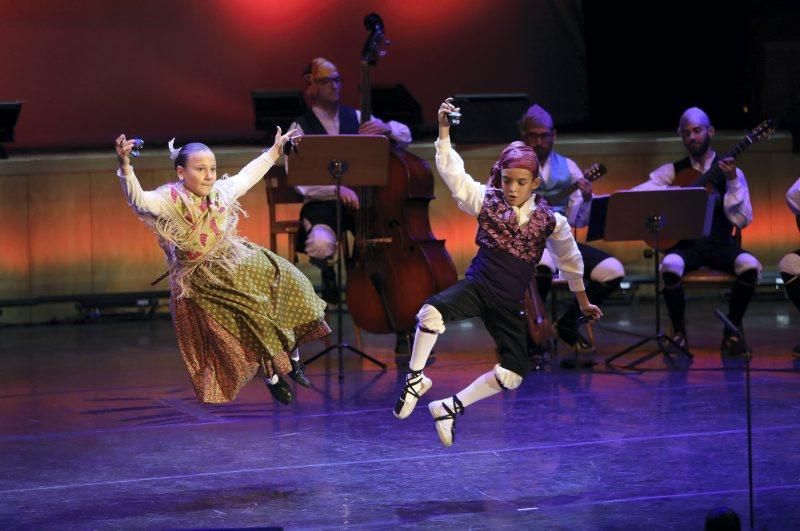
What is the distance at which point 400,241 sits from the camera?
22.6 feet

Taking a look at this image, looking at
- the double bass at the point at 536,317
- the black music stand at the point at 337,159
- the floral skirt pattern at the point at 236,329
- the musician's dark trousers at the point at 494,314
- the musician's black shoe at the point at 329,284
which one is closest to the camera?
the musician's dark trousers at the point at 494,314

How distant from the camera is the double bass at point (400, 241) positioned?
269 inches

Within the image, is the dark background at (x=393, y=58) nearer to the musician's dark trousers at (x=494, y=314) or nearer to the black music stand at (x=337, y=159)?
the black music stand at (x=337, y=159)

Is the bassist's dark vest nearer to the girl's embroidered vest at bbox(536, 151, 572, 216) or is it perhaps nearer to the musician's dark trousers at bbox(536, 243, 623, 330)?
the musician's dark trousers at bbox(536, 243, 623, 330)

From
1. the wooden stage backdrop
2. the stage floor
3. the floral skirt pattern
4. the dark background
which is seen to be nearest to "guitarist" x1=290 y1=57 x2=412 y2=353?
the stage floor

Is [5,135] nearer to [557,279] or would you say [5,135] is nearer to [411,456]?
[557,279]

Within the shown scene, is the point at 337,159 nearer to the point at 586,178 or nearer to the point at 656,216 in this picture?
the point at 586,178

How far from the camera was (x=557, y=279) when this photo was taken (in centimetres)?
700

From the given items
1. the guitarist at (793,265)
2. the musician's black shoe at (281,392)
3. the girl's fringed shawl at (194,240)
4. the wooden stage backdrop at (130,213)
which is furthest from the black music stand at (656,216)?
the wooden stage backdrop at (130,213)

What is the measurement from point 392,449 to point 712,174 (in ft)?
10.5

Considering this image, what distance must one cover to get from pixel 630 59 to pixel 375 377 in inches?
163

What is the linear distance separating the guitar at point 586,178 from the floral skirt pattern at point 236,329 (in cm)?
244

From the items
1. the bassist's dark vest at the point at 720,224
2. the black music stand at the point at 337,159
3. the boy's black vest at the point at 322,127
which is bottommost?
the bassist's dark vest at the point at 720,224

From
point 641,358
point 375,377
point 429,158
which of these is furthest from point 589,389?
point 429,158
